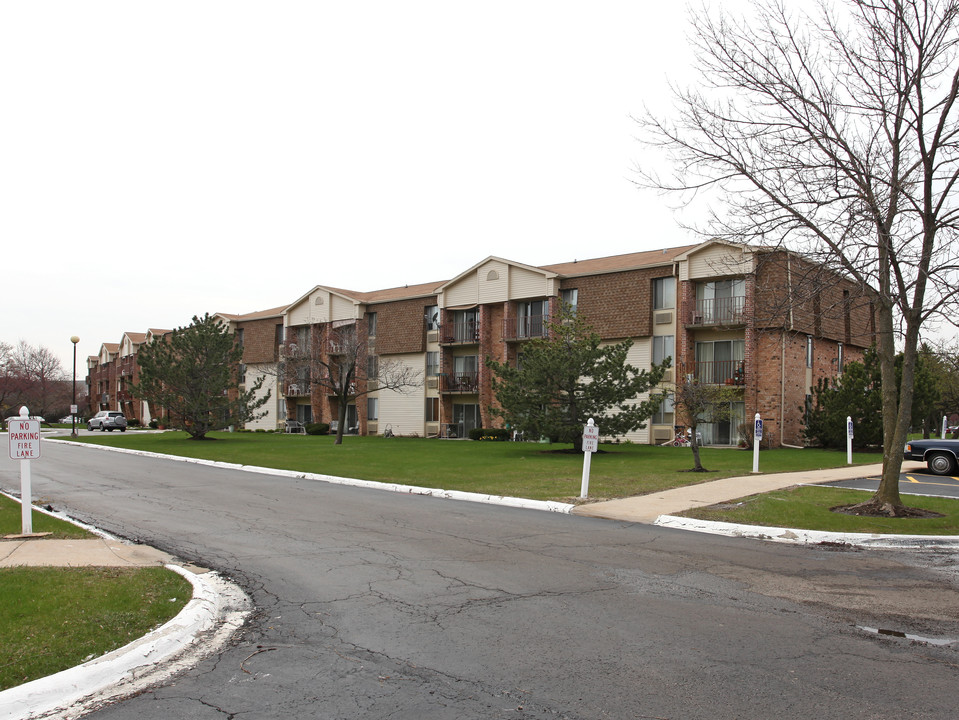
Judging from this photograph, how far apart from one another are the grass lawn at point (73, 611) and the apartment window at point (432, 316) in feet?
127

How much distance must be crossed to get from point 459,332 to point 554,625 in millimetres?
39036

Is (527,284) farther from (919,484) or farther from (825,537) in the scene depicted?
(825,537)

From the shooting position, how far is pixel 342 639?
237 inches

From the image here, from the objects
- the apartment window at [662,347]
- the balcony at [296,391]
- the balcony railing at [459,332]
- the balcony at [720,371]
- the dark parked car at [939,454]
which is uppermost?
the balcony railing at [459,332]

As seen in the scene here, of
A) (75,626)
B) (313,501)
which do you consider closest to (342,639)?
(75,626)

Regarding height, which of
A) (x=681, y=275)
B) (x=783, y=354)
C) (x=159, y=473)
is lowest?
(x=159, y=473)

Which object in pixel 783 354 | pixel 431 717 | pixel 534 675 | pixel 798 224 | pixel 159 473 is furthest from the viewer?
pixel 783 354

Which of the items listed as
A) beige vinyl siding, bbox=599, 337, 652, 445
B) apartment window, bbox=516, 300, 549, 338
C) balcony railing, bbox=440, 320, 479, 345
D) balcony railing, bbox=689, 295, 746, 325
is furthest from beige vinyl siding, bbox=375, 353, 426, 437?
balcony railing, bbox=689, 295, 746, 325

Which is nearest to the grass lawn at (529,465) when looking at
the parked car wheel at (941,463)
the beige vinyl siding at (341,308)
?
the parked car wheel at (941,463)

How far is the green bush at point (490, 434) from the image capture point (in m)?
40.8

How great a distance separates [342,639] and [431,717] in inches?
67.8

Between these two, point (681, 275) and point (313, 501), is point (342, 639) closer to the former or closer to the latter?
point (313, 501)

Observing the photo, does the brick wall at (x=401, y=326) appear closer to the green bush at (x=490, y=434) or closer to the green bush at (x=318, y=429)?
the green bush at (x=318, y=429)

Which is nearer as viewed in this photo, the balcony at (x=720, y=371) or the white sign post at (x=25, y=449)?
the white sign post at (x=25, y=449)
